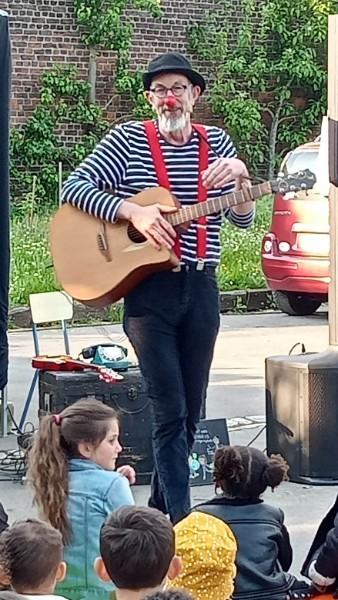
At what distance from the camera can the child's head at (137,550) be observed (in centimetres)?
311

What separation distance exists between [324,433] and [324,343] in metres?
5.20

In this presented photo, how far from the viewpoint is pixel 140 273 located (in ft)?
15.7

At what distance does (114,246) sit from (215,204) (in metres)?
0.50

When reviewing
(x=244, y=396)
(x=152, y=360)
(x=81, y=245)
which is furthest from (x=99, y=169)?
(x=244, y=396)

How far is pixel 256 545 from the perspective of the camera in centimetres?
416

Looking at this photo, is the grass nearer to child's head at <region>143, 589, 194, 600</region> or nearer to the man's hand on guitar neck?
the man's hand on guitar neck

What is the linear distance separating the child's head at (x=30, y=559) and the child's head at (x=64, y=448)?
791 mm

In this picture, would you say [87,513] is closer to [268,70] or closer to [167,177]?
[167,177]

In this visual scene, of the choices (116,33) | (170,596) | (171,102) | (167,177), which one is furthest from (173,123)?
(116,33)

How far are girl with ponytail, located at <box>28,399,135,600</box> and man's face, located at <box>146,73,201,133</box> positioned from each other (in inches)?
46.5

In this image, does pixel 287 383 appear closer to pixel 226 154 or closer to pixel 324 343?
pixel 226 154

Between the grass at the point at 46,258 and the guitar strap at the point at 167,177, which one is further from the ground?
the guitar strap at the point at 167,177

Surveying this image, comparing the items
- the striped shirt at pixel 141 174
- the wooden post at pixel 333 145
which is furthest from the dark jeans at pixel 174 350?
the wooden post at pixel 333 145

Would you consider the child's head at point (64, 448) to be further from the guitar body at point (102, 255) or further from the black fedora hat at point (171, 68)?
the black fedora hat at point (171, 68)
